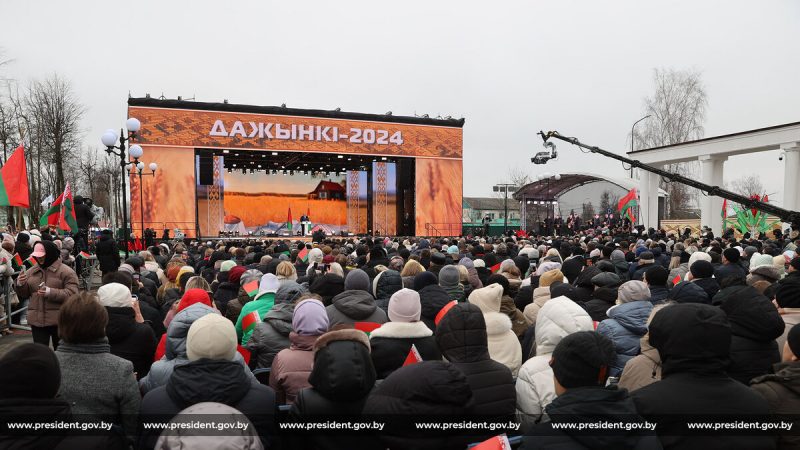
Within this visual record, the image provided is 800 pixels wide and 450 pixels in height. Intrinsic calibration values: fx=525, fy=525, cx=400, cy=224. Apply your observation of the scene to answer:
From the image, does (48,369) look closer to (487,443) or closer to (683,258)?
(487,443)

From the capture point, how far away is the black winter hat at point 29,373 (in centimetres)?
212

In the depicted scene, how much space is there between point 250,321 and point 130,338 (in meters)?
1.14


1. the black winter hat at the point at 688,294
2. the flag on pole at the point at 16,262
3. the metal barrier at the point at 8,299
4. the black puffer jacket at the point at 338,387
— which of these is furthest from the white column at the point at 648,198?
the black puffer jacket at the point at 338,387

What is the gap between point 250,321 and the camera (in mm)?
4906

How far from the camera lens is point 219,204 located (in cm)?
2889

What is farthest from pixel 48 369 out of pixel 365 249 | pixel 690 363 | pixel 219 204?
pixel 219 204

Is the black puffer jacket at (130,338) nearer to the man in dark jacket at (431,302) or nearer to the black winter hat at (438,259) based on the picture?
the man in dark jacket at (431,302)

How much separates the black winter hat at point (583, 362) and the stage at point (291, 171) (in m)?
25.5

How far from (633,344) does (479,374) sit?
1.65 m

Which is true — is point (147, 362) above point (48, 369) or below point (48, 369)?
below

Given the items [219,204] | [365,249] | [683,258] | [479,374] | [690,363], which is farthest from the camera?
[219,204]

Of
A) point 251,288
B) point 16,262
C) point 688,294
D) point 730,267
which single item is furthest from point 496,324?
point 16,262

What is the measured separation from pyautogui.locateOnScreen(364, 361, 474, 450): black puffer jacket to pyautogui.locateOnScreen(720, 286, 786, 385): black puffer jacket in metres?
1.89

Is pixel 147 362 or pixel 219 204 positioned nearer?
pixel 147 362
